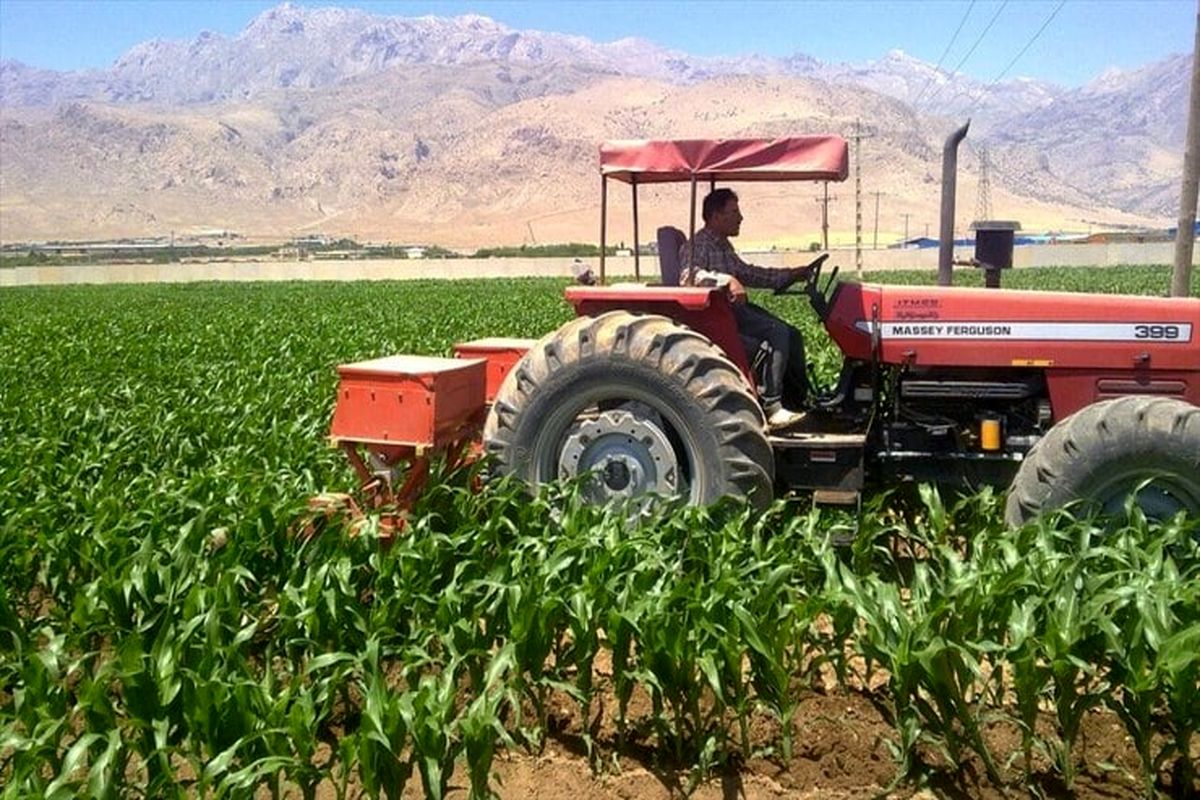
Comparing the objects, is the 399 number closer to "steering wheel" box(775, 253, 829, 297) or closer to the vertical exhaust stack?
the vertical exhaust stack

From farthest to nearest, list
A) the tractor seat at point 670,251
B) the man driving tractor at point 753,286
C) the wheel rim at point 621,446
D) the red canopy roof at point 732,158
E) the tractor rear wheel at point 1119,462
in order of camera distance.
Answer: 1. the tractor seat at point 670,251
2. the man driving tractor at point 753,286
3. the wheel rim at point 621,446
4. the red canopy roof at point 732,158
5. the tractor rear wheel at point 1119,462

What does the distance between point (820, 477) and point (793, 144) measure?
1718 millimetres

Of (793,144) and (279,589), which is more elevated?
(793,144)

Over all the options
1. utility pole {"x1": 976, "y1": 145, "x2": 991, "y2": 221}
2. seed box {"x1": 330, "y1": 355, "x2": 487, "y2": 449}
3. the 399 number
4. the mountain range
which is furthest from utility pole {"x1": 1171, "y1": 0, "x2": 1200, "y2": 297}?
the mountain range

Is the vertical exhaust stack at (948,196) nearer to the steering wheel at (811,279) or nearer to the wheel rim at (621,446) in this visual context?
the steering wheel at (811,279)

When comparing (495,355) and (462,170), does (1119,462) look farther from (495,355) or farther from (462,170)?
(462,170)

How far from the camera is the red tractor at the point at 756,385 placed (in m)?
5.84

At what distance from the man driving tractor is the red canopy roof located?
1.28 ft

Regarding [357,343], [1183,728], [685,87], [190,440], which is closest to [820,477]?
[1183,728]

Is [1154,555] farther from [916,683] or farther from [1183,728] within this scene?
[916,683]

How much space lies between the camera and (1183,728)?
3732 mm

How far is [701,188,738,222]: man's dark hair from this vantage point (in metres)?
6.49

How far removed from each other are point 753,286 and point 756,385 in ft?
1.91

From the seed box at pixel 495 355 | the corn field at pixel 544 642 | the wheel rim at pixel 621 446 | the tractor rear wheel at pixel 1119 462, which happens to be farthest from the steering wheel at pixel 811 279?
the seed box at pixel 495 355
